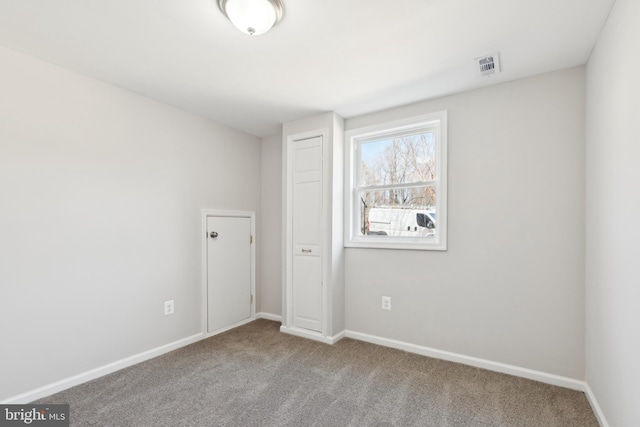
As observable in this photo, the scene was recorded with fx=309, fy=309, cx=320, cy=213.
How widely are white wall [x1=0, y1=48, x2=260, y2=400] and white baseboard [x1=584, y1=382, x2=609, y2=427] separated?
325cm

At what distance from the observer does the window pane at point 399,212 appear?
9.71 feet

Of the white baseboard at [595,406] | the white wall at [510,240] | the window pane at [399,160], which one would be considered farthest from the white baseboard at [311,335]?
the white baseboard at [595,406]

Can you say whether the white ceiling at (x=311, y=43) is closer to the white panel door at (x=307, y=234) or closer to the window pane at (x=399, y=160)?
the window pane at (x=399, y=160)

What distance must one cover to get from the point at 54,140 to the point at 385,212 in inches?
112

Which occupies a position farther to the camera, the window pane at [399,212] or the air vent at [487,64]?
the window pane at [399,212]

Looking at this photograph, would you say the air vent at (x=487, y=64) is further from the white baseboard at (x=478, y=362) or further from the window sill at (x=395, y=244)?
the white baseboard at (x=478, y=362)

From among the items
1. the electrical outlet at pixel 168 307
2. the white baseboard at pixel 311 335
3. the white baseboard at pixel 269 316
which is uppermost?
the electrical outlet at pixel 168 307

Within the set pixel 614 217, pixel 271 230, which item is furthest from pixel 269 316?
pixel 614 217

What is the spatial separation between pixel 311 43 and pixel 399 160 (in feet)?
5.04

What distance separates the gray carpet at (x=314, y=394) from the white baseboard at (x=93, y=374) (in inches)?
2.3

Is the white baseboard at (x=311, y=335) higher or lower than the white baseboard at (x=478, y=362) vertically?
lower

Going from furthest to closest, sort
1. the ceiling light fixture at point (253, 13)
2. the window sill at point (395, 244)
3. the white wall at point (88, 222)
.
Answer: the window sill at point (395, 244), the white wall at point (88, 222), the ceiling light fixture at point (253, 13)

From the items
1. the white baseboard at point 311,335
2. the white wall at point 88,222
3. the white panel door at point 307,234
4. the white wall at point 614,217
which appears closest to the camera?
the white wall at point 614,217

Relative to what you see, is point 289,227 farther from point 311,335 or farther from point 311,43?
point 311,43
